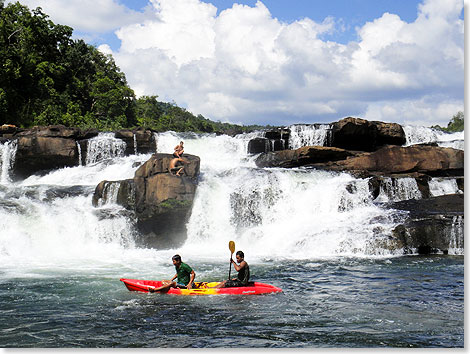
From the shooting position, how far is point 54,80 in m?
35.0

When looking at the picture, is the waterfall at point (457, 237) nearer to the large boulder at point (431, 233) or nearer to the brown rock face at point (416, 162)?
the large boulder at point (431, 233)

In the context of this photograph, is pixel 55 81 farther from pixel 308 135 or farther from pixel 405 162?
pixel 405 162

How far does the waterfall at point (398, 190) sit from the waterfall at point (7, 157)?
14.4 meters

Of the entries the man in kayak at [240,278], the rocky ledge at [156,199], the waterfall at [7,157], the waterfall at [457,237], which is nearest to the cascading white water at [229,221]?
the rocky ledge at [156,199]

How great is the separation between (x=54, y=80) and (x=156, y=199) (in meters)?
23.6

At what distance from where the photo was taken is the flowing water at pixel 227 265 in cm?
674

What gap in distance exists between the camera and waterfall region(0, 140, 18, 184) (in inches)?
811

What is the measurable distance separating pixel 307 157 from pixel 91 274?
1179 centimetres

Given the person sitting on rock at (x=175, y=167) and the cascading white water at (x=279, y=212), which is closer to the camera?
the cascading white water at (x=279, y=212)

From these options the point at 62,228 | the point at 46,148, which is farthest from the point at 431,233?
the point at 46,148

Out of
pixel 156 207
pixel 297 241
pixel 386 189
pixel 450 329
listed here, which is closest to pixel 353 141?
pixel 386 189

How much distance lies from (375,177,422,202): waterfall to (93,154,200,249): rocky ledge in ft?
20.7

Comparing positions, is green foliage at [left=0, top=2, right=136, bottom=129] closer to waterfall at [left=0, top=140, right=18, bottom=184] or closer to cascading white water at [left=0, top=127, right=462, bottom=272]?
waterfall at [left=0, top=140, right=18, bottom=184]

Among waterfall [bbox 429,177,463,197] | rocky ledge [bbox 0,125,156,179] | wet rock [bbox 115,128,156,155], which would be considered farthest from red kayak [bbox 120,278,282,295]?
wet rock [bbox 115,128,156,155]
